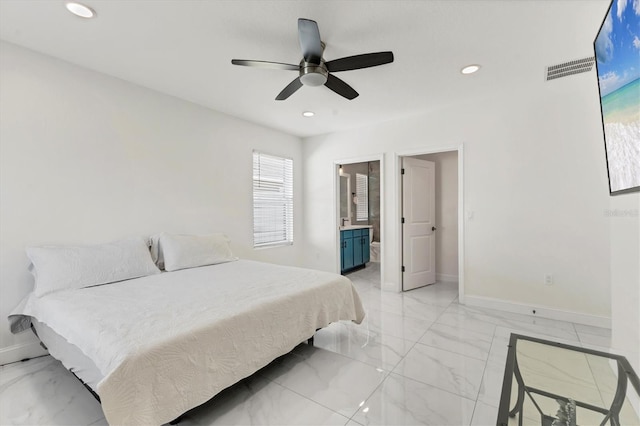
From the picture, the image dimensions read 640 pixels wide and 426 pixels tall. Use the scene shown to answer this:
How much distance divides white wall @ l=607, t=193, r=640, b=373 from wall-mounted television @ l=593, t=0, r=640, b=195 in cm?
13

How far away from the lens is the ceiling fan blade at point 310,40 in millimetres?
1799

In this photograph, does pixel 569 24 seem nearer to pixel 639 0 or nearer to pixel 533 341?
pixel 639 0

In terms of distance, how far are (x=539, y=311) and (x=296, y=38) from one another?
377cm

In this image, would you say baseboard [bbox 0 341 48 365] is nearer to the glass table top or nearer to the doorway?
the glass table top

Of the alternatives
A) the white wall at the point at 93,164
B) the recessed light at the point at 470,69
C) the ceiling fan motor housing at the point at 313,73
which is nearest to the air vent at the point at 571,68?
the recessed light at the point at 470,69

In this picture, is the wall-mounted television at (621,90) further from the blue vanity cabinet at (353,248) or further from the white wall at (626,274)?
the blue vanity cabinet at (353,248)

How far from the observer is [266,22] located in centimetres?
205

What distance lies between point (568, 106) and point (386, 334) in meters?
3.06

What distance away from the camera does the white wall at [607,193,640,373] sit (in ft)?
4.36

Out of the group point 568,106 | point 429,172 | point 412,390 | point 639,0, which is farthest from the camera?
point 429,172

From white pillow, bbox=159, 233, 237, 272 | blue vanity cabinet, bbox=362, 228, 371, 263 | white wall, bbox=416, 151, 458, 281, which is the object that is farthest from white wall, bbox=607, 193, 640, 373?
blue vanity cabinet, bbox=362, 228, 371, 263

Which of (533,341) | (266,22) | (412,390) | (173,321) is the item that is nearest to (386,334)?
(412,390)

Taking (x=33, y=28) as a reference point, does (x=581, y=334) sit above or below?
below

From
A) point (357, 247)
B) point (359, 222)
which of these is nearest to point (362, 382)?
point (357, 247)
